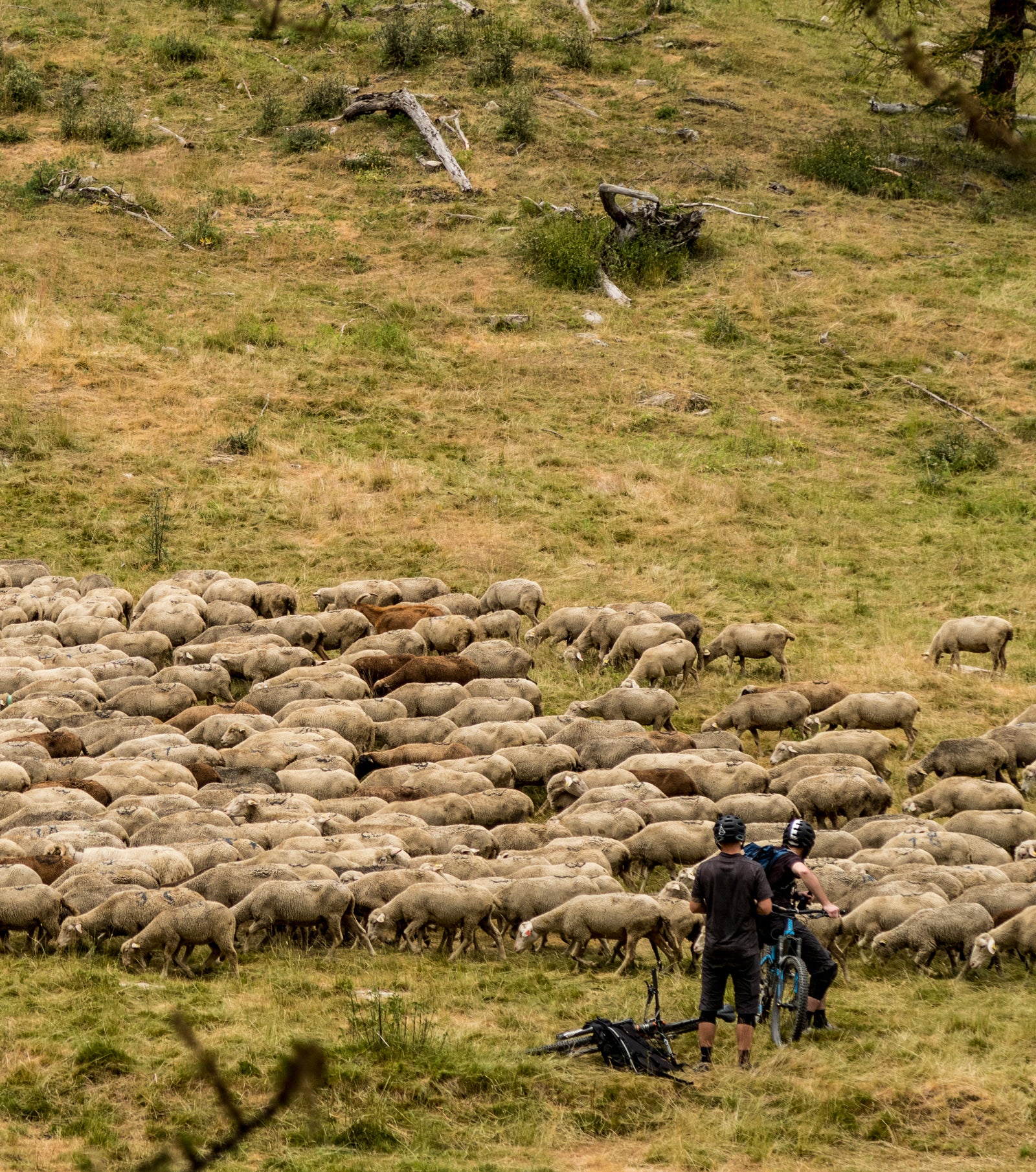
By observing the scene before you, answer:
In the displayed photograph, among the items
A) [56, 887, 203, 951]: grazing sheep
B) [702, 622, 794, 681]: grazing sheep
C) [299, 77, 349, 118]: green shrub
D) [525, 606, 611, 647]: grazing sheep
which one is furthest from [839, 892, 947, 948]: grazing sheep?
[299, 77, 349, 118]: green shrub

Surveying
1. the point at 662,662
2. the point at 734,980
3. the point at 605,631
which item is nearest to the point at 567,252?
the point at 605,631

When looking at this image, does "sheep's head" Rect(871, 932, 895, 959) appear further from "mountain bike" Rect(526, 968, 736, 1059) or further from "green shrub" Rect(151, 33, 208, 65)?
"green shrub" Rect(151, 33, 208, 65)

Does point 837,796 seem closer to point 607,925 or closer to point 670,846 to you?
point 670,846

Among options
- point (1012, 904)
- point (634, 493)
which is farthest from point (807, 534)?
point (1012, 904)

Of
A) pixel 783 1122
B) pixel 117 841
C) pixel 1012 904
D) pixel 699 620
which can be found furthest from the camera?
pixel 699 620

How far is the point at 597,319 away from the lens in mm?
30953

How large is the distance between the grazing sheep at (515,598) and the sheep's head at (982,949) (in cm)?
1043

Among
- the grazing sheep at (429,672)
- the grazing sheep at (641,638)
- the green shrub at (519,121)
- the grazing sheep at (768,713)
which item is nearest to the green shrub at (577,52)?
the green shrub at (519,121)

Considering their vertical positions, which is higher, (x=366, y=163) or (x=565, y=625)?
(x=366, y=163)

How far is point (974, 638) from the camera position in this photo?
1844 centimetres

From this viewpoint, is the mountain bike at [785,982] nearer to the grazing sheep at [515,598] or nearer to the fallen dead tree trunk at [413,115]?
the grazing sheep at [515,598]

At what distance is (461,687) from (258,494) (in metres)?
8.42

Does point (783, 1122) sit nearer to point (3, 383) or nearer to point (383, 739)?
point (383, 739)

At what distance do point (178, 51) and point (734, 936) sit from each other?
134ft
